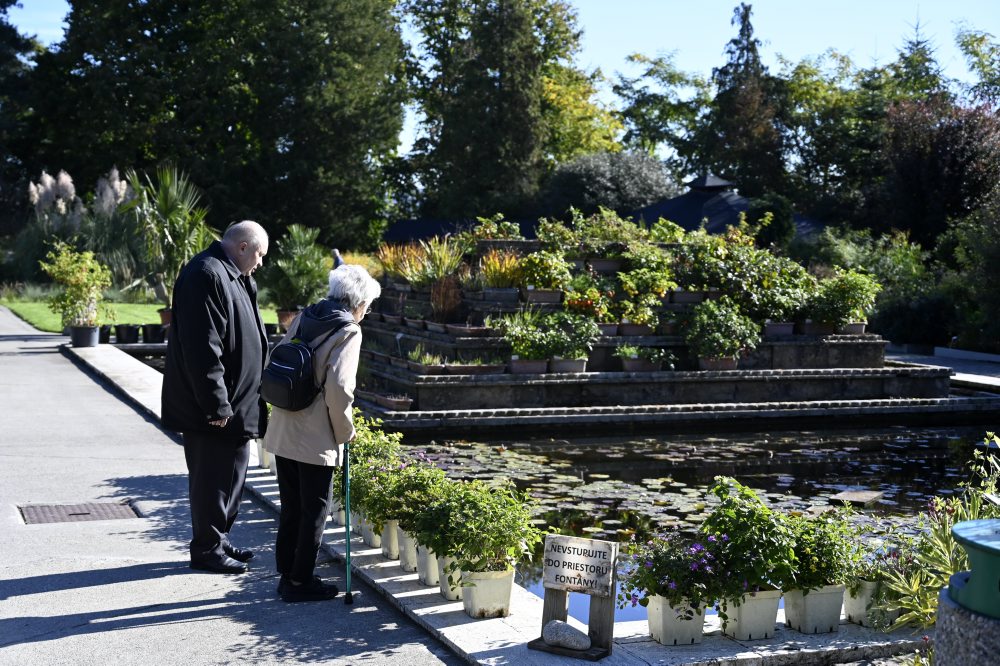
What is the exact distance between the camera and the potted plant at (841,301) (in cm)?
1480

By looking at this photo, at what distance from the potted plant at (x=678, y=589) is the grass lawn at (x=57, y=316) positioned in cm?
1751

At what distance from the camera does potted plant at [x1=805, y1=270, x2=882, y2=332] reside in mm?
14797

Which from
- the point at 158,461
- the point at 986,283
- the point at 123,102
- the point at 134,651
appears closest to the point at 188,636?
the point at 134,651

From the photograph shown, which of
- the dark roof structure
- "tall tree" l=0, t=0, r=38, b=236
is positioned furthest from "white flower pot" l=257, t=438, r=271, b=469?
"tall tree" l=0, t=0, r=38, b=236

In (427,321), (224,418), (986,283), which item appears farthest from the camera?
(986,283)

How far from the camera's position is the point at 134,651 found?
4605 millimetres

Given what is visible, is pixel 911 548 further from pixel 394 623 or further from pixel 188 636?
pixel 188 636

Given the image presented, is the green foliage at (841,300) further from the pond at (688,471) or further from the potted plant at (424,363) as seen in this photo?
the potted plant at (424,363)

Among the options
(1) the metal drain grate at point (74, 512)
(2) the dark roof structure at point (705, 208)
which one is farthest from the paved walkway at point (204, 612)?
(2) the dark roof structure at point (705, 208)

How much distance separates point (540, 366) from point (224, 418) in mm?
7738

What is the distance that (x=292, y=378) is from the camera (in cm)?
512

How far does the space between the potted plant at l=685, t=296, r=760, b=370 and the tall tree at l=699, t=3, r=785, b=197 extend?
103 feet

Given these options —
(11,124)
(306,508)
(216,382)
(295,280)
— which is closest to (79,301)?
(295,280)

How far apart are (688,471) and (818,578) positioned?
512cm
